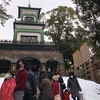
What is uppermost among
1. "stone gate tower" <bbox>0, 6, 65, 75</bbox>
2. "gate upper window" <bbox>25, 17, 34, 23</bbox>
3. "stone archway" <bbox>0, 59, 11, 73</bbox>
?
"gate upper window" <bbox>25, 17, 34, 23</bbox>

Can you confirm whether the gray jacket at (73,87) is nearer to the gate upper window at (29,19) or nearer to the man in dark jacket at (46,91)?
the man in dark jacket at (46,91)

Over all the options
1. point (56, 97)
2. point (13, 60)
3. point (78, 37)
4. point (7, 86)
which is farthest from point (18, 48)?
point (7, 86)

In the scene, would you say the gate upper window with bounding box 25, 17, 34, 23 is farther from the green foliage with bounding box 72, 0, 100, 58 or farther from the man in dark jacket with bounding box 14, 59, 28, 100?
the man in dark jacket with bounding box 14, 59, 28, 100

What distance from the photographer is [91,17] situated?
880 centimetres

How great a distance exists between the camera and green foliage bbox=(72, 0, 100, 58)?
829 cm

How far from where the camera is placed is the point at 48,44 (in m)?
22.1

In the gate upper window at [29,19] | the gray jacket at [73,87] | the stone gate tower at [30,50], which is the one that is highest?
the gate upper window at [29,19]

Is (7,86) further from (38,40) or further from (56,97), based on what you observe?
(38,40)

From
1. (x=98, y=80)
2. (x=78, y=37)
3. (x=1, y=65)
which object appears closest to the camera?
(x=98, y=80)

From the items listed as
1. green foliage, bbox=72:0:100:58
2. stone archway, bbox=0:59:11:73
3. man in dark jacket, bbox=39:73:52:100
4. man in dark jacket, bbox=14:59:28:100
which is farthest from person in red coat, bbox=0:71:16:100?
stone archway, bbox=0:59:11:73

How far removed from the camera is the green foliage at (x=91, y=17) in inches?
326

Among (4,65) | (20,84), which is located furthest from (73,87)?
(4,65)

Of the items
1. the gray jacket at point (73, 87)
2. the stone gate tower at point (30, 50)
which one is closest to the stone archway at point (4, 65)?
the stone gate tower at point (30, 50)

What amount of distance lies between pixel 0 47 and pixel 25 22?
652cm
